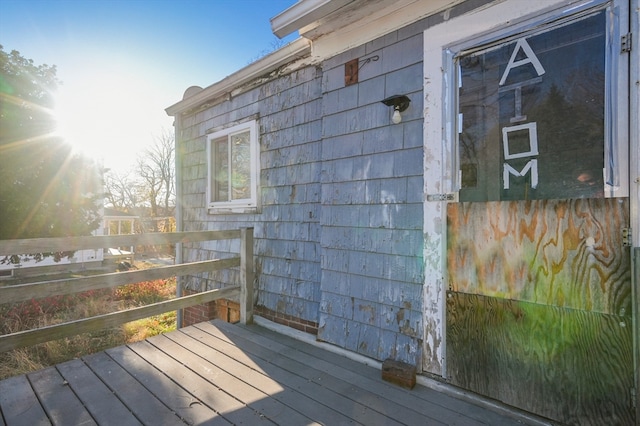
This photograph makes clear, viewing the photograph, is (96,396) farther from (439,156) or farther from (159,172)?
(159,172)

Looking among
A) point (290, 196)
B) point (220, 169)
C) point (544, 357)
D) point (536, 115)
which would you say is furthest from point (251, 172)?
point (544, 357)

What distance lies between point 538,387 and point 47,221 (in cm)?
1047

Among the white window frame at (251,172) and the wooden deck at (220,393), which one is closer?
the wooden deck at (220,393)

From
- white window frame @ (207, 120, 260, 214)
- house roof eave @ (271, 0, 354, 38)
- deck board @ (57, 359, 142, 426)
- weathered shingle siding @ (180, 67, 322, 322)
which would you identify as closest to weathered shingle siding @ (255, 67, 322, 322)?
weathered shingle siding @ (180, 67, 322, 322)

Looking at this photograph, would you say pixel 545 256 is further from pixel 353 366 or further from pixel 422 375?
pixel 353 366

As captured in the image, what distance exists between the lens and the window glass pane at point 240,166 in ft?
13.5

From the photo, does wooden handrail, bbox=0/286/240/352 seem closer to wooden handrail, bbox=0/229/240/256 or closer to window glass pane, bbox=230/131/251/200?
wooden handrail, bbox=0/229/240/256

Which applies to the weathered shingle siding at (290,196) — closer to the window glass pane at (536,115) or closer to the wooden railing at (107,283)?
the wooden railing at (107,283)

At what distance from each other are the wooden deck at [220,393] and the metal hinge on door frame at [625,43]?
212 centimetres

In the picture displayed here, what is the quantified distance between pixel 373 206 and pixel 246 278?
1811 millimetres

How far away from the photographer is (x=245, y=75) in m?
3.96

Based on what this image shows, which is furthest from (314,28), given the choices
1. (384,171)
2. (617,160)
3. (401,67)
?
(617,160)

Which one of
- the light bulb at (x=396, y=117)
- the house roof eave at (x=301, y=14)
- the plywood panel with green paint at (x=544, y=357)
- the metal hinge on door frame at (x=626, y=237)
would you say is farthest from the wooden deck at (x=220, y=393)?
the house roof eave at (x=301, y=14)

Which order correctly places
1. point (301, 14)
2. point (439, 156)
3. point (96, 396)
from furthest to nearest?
1. point (301, 14)
2. point (439, 156)
3. point (96, 396)
